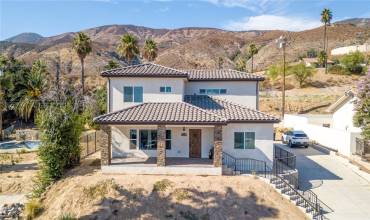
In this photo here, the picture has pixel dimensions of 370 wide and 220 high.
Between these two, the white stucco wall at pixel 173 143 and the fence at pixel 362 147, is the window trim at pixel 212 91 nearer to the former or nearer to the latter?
the white stucco wall at pixel 173 143

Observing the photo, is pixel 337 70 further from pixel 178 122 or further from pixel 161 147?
pixel 161 147

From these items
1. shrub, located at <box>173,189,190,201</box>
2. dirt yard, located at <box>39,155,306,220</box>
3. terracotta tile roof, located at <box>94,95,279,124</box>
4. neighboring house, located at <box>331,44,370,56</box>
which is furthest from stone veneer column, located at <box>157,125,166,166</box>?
neighboring house, located at <box>331,44,370,56</box>

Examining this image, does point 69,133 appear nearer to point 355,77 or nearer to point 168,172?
point 168,172

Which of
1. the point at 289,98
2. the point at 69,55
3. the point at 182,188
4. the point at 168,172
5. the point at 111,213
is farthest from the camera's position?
the point at 69,55

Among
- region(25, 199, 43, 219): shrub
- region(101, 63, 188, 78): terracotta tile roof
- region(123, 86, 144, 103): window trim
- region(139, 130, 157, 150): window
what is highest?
region(101, 63, 188, 78): terracotta tile roof

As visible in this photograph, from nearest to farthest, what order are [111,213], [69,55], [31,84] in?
1. [111,213]
2. [31,84]
3. [69,55]

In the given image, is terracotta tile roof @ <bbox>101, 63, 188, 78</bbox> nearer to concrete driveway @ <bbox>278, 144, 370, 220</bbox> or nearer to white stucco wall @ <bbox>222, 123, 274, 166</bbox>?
white stucco wall @ <bbox>222, 123, 274, 166</bbox>

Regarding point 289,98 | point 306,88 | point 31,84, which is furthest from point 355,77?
point 31,84
